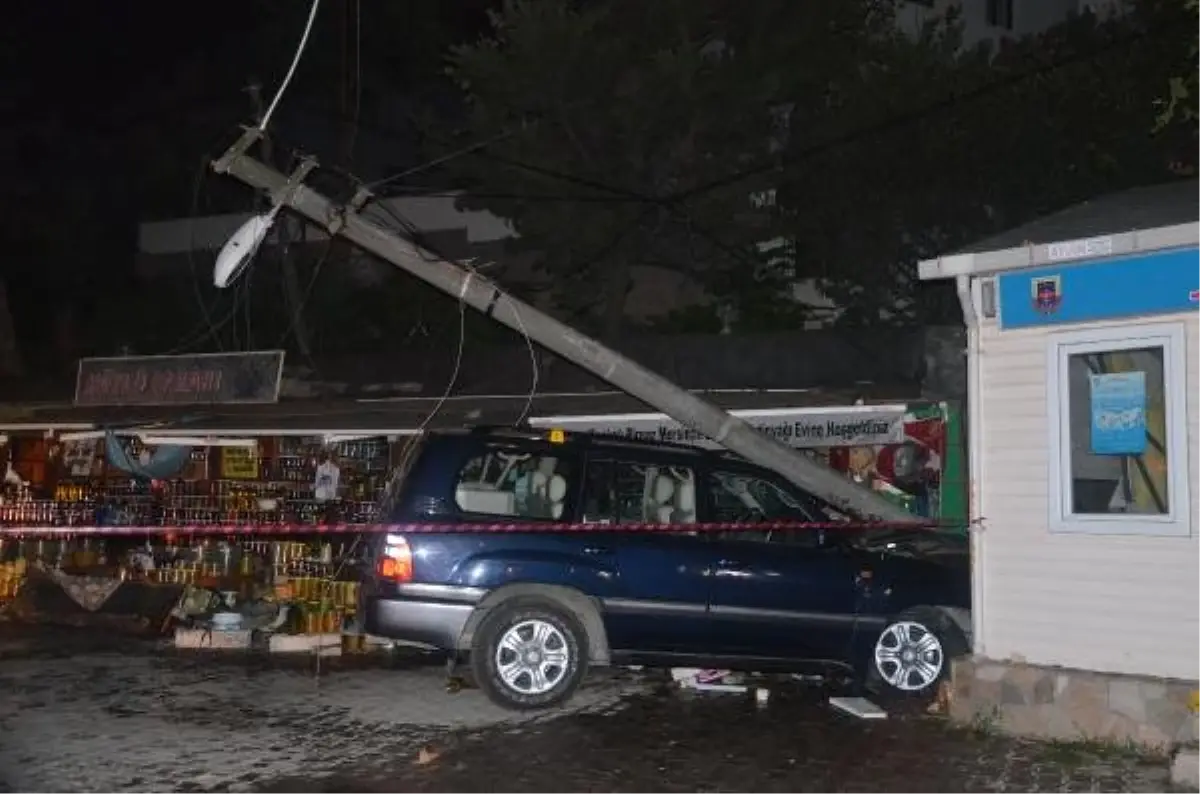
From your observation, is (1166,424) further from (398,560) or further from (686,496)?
(398,560)

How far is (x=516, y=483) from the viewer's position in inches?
373

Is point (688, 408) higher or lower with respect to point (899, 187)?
lower

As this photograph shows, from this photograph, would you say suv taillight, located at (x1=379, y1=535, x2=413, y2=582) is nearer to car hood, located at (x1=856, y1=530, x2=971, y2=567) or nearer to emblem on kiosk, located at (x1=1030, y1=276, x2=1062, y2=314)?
car hood, located at (x1=856, y1=530, x2=971, y2=567)

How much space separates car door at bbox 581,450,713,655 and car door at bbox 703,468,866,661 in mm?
156

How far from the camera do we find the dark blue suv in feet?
29.8

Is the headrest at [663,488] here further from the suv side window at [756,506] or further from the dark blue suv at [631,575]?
the suv side window at [756,506]

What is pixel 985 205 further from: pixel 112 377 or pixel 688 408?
pixel 112 377

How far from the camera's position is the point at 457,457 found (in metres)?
9.28

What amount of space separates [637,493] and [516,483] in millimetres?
913

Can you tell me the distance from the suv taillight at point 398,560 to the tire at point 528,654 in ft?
2.13

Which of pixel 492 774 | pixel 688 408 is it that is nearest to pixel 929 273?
pixel 688 408

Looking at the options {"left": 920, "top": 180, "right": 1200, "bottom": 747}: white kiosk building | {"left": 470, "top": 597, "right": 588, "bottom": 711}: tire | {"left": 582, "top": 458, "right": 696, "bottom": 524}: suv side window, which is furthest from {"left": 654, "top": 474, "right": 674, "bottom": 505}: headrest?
{"left": 920, "top": 180, "right": 1200, "bottom": 747}: white kiosk building

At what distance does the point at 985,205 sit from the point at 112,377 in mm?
11952

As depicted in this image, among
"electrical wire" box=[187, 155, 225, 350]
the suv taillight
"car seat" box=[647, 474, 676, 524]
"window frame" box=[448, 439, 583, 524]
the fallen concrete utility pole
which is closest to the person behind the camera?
the suv taillight
